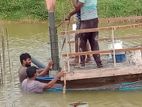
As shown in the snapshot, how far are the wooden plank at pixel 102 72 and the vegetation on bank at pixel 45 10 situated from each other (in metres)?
12.8

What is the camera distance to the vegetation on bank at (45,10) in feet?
73.9

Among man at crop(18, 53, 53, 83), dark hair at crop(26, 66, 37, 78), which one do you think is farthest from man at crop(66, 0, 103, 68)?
dark hair at crop(26, 66, 37, 78)

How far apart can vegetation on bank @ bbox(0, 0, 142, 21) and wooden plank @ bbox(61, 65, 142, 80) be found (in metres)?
12.8

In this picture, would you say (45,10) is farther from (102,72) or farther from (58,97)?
(102,72)

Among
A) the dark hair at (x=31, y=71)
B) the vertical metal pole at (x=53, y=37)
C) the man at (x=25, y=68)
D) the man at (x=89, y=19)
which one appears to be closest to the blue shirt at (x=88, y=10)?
the man at (x=89, y=19)

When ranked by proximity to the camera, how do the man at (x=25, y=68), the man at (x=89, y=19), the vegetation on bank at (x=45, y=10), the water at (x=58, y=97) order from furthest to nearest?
the vegetation on bank at (x=45, y=10) < the man at (x=25, y=68) < the man at (x=89, y=19) < the water at (x=58, y=97)

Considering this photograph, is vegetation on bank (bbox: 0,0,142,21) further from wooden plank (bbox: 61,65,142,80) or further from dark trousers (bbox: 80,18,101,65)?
wooden plank (bbox: 61,65,142,80)

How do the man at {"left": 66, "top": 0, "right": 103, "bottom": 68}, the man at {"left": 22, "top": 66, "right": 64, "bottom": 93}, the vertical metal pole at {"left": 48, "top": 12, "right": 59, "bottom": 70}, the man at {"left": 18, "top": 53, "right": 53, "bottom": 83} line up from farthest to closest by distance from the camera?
the man at {"left": 18, "top": 53, "right": 53, "bottom": 83} → the vertical metal pole at {"left": 48, "top": 12, "right": 59, "bottom": 70} → the man at {"left": 22, "top": 66, "right": 64, "bottom": 93} → the man at {"left": 66, "top": 0, "right": 103, "bottom": 68}

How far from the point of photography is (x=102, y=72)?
9383 mm

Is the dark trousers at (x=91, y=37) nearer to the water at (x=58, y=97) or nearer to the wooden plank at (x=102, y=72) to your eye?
the wooden plank at (x=102, y=72)

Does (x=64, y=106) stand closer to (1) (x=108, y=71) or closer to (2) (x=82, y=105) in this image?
(1) (x=108, y=71)

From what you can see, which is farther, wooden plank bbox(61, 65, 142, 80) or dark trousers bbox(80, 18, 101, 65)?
dark trousers bbox(80, 18, 101, 65)

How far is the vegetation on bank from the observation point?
22.5 meters

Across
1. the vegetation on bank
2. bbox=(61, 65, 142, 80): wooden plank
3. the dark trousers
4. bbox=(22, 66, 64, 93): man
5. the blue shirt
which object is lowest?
bbox=(22, 66, 64, 93): man
